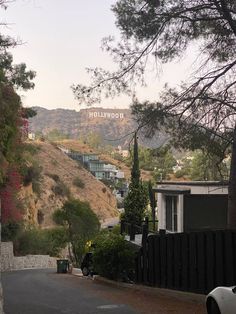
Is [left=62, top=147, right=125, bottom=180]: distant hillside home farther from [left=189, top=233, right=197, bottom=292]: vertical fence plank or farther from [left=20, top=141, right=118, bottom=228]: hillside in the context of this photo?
[left=189, top=233, right=197, bottom=292]: vertical fence plank

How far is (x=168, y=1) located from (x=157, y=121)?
3.18 meters

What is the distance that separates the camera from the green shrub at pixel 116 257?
66.1 feet

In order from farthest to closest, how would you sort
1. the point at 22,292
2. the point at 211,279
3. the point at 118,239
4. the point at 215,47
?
the point at 118,239 → the point at 22,292 → the point at 215,47 → the point at 211,279

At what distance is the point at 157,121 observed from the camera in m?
15.0

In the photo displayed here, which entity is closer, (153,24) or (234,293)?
(234,293)

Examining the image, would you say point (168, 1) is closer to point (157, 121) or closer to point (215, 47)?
point (215, 47)

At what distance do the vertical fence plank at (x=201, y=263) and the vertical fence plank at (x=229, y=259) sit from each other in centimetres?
112

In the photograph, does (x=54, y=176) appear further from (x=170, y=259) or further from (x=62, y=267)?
(x=170, y=259)

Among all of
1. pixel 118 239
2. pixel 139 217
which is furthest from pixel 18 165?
pixel 118 239

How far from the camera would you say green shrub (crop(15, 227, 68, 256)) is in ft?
162

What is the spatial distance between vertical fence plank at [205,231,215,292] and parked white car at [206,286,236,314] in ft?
12.8

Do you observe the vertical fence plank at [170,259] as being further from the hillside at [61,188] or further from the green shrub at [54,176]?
the green shrub at [54,176]

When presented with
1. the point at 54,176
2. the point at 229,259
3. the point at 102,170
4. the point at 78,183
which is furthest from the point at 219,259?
the point at 102,170

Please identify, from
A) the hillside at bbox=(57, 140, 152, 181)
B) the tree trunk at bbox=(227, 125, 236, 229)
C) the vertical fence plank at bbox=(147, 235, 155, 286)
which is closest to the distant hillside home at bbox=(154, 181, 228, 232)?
the vertical fence plank at bbox=(147, 235, 155, 286)
